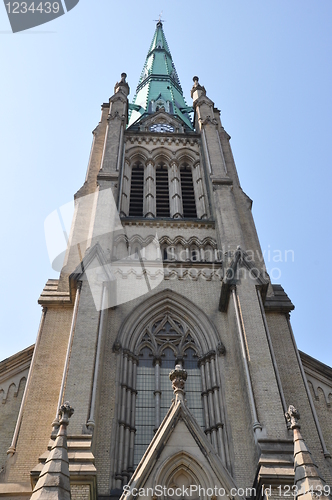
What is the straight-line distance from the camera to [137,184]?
24.0m

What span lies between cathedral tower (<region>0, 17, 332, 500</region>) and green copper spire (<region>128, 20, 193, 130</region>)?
11485 mm

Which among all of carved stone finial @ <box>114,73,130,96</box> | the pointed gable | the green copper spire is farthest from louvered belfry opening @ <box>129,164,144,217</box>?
the pointed gable

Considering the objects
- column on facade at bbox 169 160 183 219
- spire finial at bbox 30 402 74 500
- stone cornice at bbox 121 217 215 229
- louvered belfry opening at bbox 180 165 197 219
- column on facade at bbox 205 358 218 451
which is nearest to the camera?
spire finial at bbox 30 402 74 500

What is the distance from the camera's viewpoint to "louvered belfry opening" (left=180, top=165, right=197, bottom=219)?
73.2ft

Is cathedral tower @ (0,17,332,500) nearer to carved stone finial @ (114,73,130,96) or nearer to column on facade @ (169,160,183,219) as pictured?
column on facade @ (169,160,183,219)

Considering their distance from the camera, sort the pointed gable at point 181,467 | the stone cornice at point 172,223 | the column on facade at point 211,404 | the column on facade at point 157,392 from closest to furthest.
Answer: the pointed gable at point 181,467 < the column on facade at point 211,404 < the column on facade at point 157,392 < the stone cornice at point 172,223

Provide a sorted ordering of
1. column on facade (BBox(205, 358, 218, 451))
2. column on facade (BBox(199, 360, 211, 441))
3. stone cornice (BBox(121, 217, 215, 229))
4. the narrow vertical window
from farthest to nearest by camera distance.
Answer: stone cornice (BBox(121, 217, 215, 229)), column on facade (BBox(199, 360, 211, 441)), the narrow vertical window, column on facade (BBox(205, 358, 218, 451))

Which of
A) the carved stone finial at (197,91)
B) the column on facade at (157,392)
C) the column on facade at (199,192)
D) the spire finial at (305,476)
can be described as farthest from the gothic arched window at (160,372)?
the carved stone finial at (197,91)

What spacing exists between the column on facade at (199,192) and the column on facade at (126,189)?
2765 mm

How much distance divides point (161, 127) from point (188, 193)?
24.6 ft

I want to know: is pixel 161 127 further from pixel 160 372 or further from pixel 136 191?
pixel 160 372

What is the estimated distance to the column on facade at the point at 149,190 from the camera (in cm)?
2187

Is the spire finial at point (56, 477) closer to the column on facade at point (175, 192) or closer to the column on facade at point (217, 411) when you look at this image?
the column on facade at point (217, 411)

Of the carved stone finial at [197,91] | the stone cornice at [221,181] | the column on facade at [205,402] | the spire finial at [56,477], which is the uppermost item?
the carved stone finial at [197,91]
